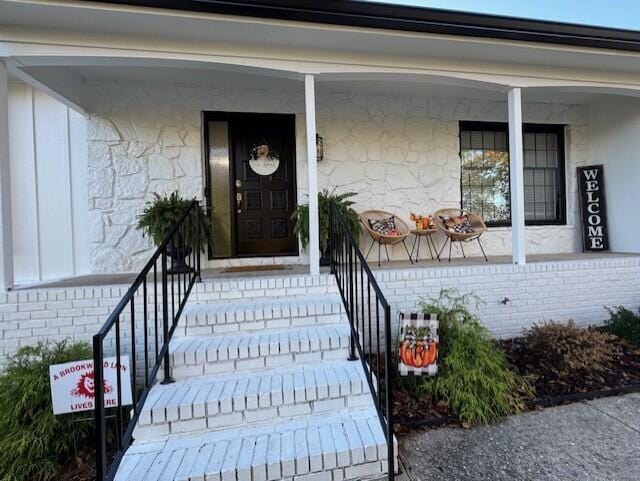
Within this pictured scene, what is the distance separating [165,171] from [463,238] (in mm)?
3851

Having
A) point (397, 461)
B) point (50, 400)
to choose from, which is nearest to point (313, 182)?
point (397, 461)

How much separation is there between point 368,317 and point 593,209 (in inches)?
192

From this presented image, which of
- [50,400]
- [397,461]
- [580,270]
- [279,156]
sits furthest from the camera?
[279,156]

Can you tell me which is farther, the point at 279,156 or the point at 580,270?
the point at 279,156

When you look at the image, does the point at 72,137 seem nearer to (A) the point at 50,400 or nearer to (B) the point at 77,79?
(B) the point at 77,79

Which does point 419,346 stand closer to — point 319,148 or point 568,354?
point 568,354

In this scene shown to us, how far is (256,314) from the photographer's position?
9.29ft

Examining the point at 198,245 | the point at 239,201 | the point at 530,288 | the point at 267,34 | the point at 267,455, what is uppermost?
the point at 267,34

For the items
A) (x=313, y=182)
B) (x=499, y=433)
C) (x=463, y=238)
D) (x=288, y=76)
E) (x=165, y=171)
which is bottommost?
(x=499, y=433)

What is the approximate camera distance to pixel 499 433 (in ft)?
7.72

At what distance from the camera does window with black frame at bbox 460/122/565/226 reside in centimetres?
537

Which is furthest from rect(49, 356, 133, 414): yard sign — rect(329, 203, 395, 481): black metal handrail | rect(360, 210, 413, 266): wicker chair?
rect(360, 210, 413, 266): wicker chair

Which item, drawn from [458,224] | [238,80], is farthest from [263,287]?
[458,224]

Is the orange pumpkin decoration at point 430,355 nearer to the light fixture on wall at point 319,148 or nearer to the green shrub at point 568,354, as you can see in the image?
the green shrub at point 568,354
